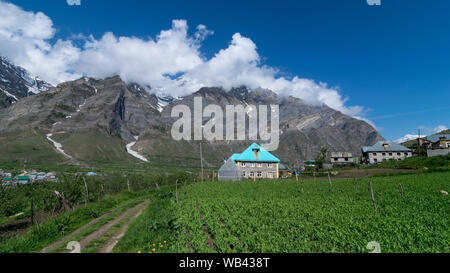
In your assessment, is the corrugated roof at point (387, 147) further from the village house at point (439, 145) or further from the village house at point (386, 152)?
the village house at point (439, 145)

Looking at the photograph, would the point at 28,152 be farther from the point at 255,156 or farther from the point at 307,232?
the point at 307,232

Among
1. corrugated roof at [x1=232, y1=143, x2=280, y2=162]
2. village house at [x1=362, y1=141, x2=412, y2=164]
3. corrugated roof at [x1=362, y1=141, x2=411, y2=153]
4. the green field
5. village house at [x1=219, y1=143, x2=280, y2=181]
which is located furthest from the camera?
corrugated roof at [x1=362, y1=141, x2=411, y2=153]

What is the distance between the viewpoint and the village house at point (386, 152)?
7981cm

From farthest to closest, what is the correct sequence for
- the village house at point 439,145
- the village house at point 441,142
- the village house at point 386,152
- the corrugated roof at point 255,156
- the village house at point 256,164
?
the village house at point 386,152
the village house at point 441,142
the village house at point 439,145
the corrugated roof at point 255,156
the village house at point 256,164

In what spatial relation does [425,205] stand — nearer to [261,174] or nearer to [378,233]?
[378,233]

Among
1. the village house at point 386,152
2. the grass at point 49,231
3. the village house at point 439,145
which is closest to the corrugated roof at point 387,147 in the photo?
the village house at point 386,152

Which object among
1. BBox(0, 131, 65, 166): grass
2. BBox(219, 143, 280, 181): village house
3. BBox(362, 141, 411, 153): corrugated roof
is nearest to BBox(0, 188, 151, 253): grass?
BBox(219, 143, 280, 181): village house

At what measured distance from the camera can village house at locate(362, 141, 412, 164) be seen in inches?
3142

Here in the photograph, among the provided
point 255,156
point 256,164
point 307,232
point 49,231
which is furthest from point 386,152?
point 49,231

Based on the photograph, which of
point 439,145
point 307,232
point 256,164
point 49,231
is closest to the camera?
point 307,232

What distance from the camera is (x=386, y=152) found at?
8144 cm

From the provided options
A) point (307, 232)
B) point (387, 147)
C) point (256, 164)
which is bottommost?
point (307, 232)

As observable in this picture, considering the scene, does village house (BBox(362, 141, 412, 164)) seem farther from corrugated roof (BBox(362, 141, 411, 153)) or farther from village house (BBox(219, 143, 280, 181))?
village house (BBox(219, 143, 280, 181))
